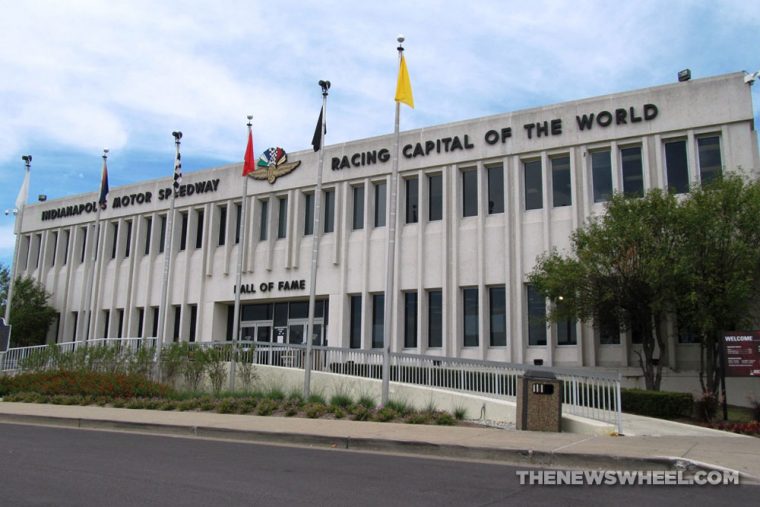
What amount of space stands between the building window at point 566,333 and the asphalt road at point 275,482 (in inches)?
563

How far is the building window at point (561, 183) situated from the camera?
2503 centimetres

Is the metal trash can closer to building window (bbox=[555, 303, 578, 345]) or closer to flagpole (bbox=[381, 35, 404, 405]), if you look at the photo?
flagpole (bbox=[381, 35, 404, 405])

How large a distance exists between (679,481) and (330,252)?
2215 cm

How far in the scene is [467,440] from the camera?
11.5 meters

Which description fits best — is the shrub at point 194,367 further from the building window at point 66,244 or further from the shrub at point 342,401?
the building window at point 66,244

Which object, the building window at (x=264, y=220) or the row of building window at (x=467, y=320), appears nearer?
the row of building window at (x=467, y=320)

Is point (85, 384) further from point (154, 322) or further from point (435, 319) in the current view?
point (154, 322)

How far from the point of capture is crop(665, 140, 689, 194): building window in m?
23.2


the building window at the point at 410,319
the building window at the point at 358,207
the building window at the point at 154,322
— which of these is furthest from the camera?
the building window at the point at 154,322

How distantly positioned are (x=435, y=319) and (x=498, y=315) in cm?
259

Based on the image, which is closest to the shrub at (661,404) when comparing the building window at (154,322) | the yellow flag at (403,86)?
the yellow flag at (403,86)

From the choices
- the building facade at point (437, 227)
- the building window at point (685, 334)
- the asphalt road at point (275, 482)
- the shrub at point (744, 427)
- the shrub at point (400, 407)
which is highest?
the building facade at point (437, 227)

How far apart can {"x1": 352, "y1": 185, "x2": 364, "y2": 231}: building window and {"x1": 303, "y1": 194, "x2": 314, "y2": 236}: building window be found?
227 cm

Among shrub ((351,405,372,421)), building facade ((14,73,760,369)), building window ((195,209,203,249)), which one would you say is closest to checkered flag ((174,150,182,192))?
building facade ((14,73,760,369))
